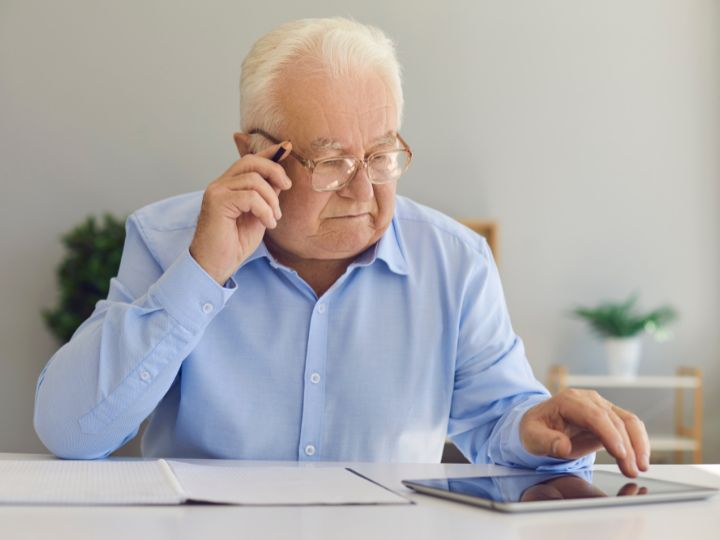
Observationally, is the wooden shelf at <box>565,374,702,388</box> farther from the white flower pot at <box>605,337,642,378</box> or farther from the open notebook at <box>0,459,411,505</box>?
the open notebook at <box>0,459,411,505</box>

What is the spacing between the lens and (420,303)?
151cm

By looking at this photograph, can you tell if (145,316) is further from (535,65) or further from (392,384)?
(535,65)

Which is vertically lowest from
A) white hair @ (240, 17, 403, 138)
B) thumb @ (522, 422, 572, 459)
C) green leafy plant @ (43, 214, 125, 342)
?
green leafy plant @ (43, 214, 125, 342)

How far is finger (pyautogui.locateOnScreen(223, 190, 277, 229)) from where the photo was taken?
127 centimetres

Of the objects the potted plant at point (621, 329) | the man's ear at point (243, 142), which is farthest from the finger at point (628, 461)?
the potted plant at point (621, 329)

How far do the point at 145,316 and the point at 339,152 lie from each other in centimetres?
39

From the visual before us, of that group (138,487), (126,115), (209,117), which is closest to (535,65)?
(209,117)

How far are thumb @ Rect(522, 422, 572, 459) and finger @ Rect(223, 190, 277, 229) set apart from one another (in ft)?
1.48

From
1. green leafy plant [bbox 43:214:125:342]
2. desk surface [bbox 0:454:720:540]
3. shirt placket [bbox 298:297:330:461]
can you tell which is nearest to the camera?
desk surface [bbox 0:454:720:540]

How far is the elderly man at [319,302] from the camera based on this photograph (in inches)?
51.3

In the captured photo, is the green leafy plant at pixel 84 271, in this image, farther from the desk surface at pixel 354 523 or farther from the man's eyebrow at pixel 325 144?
the desk surface at pixel 354 523

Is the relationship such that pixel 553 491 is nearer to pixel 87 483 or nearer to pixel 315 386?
pixel 87 483

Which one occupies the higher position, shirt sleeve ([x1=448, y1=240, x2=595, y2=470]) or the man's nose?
the man's nose

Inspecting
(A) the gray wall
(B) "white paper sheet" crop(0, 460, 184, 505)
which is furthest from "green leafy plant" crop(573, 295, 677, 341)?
(B) "white paper sheet" crop(0, 460, 184, 505)
